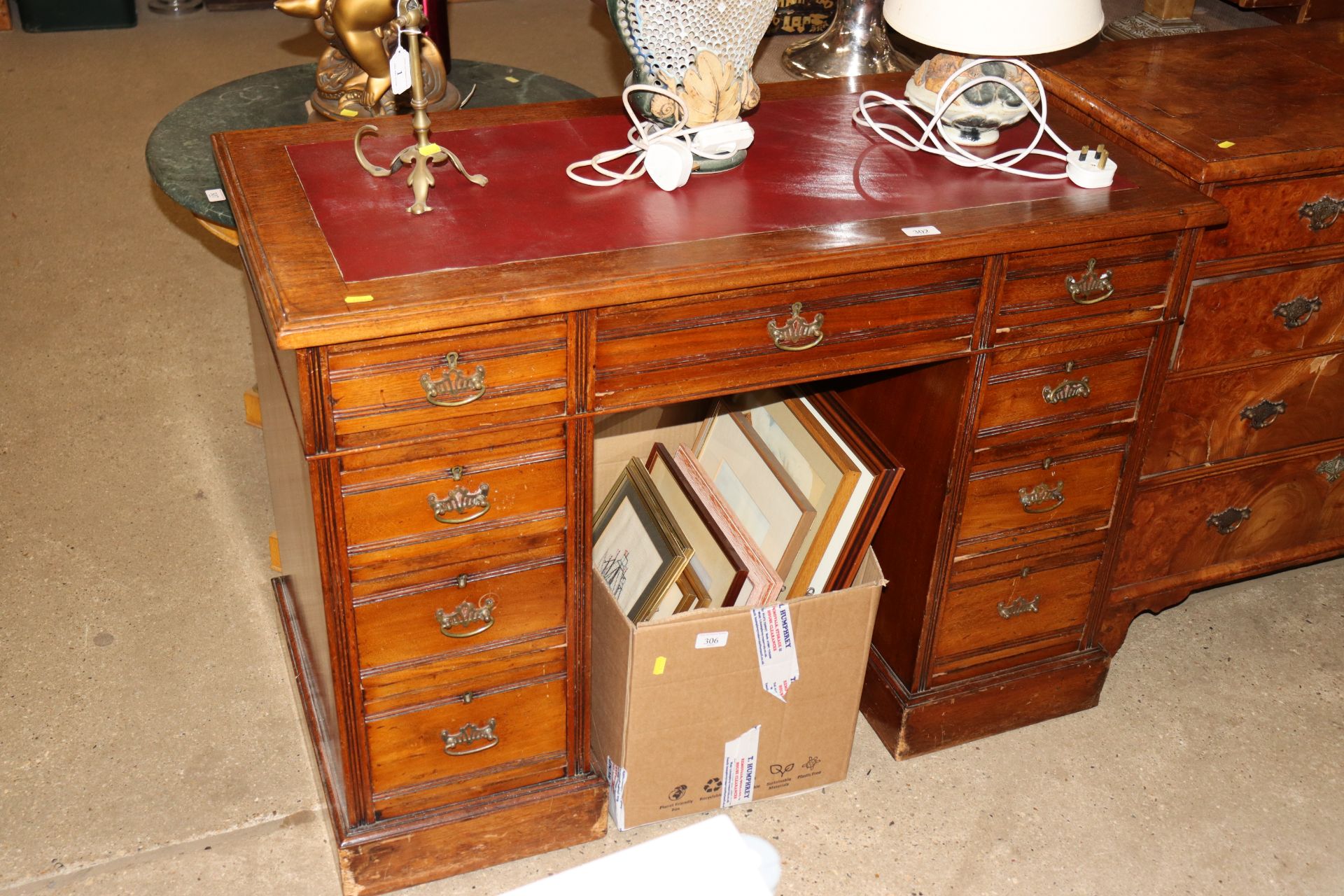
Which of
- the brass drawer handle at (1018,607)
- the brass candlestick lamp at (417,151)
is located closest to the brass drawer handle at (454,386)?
the brass candlestick lamp at (417,151)

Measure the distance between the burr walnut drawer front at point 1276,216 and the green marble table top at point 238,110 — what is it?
108 centimetres

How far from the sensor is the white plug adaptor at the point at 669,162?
5.56 ft

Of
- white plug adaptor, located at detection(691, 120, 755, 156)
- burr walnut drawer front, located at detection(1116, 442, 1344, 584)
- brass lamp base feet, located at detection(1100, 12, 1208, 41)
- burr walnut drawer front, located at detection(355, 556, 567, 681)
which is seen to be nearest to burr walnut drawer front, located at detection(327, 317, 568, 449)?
burr walnut drawer front, located at detection(355, 556, 567, 681)

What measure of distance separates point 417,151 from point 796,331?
0.52 meters

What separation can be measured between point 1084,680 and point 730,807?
65cm

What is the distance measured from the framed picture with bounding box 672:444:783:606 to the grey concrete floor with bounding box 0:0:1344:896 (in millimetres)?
358

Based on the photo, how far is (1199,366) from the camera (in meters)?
2.01

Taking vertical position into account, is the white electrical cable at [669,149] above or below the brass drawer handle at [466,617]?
above

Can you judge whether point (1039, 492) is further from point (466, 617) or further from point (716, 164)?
point (466, 617)

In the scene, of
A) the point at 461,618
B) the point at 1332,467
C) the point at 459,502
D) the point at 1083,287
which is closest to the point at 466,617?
the point at 461,618

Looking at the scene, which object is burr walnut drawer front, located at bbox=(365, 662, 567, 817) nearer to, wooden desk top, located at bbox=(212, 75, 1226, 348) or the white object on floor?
wooden desk top, located at bbox=(212, 75, 1226, 348)

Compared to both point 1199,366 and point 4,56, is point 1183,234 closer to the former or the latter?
point 1199,366

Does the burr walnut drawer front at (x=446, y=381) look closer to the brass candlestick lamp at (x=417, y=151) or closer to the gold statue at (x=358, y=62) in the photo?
the brass candlestick lamp at (x=417, y=151)

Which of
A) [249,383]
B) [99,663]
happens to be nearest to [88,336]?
Answer: [249,383]
